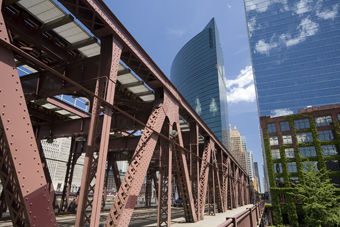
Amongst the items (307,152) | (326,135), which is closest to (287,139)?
(307,152)

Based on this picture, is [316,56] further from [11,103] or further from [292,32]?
[11,103]

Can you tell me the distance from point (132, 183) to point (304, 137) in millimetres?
44884

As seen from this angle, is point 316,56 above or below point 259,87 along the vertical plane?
above

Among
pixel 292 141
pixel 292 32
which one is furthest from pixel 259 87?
pixel 292 141

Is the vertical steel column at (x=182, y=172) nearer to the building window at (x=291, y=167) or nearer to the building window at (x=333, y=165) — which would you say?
the building window at (x=291, y=167)

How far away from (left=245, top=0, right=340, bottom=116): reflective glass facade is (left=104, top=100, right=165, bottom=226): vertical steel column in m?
106

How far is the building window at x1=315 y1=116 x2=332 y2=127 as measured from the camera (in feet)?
140

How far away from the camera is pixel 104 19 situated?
7480mm

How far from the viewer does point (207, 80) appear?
458 feet

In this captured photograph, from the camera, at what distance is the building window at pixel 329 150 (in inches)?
1601

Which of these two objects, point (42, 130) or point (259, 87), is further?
point (259, 87)

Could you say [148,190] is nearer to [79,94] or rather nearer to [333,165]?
[79,94]

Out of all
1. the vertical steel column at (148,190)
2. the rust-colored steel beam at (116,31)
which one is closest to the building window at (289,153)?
the vertical steel column at (148,190)

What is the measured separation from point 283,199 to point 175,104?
122 ft
